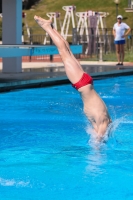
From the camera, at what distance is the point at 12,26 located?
677 inches

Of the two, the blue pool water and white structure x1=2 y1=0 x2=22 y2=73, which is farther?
white structure x1=2 y1=0 x2=22 y2=73

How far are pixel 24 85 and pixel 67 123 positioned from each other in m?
4.70

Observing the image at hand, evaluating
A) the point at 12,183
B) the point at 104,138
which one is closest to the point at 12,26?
the point at 104,138

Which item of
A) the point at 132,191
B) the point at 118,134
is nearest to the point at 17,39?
the point at 118,134

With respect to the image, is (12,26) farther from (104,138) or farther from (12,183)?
(12,183)

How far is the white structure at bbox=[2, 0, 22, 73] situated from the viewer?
17.1 meters

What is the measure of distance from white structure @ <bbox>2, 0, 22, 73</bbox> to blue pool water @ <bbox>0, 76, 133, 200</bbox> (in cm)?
548

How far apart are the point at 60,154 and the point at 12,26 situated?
10.8 m

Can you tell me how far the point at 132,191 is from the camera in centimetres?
537

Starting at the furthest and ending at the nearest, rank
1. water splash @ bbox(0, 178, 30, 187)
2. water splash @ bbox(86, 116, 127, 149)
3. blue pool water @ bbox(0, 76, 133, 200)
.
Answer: water splash @ bbox(86, 116, 127, 149) < water splash @ bbox(0, 178, 30, 187) < blue pool water @ bbox(0, 76, 133, 200)

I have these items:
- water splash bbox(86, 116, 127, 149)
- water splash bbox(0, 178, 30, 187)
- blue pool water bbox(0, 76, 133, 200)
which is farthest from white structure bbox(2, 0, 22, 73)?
water splash bbox(0, 178, 30, 187)

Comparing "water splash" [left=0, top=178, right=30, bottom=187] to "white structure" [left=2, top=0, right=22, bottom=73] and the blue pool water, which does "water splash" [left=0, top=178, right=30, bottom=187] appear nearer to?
the blue pool water

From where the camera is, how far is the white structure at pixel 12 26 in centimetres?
1711

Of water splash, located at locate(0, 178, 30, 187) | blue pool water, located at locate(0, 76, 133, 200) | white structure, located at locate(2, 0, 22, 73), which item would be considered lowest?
blue pool water, located at locate(0, 76, 133, 200)
